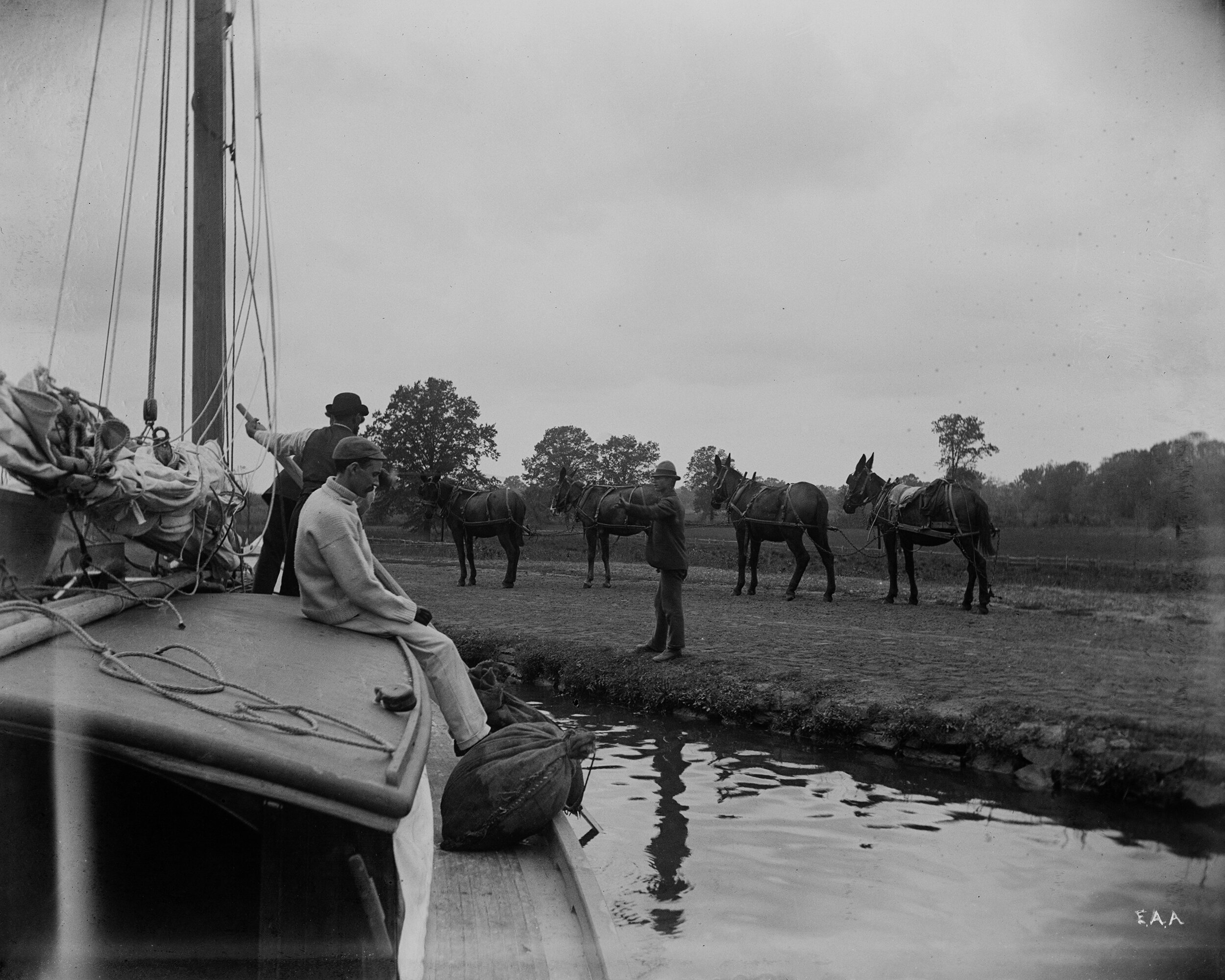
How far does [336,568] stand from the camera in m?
5.09

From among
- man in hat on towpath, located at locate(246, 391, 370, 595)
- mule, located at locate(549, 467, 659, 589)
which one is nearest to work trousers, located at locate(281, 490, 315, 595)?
man in hat on towpath, located at locate(246, 391, 370, 595)

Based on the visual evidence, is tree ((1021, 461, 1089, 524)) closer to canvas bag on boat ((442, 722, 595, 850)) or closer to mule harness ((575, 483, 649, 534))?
mule harness ((575, 483, 649, 534))

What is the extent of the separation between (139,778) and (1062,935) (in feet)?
13.0

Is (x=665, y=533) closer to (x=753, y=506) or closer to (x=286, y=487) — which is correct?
(x=286, y=487)

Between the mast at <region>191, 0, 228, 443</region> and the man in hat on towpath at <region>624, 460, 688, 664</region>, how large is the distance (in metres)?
3.81

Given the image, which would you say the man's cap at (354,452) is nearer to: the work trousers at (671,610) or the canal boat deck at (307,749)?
the canal boat deck at (307,749)

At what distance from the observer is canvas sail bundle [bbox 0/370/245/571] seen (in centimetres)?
353

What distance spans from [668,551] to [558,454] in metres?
36.5

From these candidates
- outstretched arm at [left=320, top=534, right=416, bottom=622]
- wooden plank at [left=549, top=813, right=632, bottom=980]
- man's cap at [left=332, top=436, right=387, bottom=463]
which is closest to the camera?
wooden plank at [left=549, top=813, right=632, bottom=980]

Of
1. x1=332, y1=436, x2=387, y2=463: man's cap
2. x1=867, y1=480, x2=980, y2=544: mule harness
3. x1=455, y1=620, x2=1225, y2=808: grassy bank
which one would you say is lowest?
x1=455, y1=620, x2=1225, y2=808: grassy bank

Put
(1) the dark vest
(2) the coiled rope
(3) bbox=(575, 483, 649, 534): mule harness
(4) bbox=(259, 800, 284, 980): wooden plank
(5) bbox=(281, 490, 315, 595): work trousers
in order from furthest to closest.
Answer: (3) bbox=(575, 483, 649, 534): mule harness → (1) the dark vest → (5) bbox=(281, 490, 315, 595): work trousers → (2) the coiled rope → (4) bbox=(259, 800, 284, 980): wooden plank

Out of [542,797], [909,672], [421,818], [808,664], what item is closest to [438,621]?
[808,664]

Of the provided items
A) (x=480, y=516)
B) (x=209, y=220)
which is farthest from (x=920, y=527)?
(x=209, y=220)

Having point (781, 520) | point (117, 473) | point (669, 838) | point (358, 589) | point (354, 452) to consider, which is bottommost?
point (669, 838)
